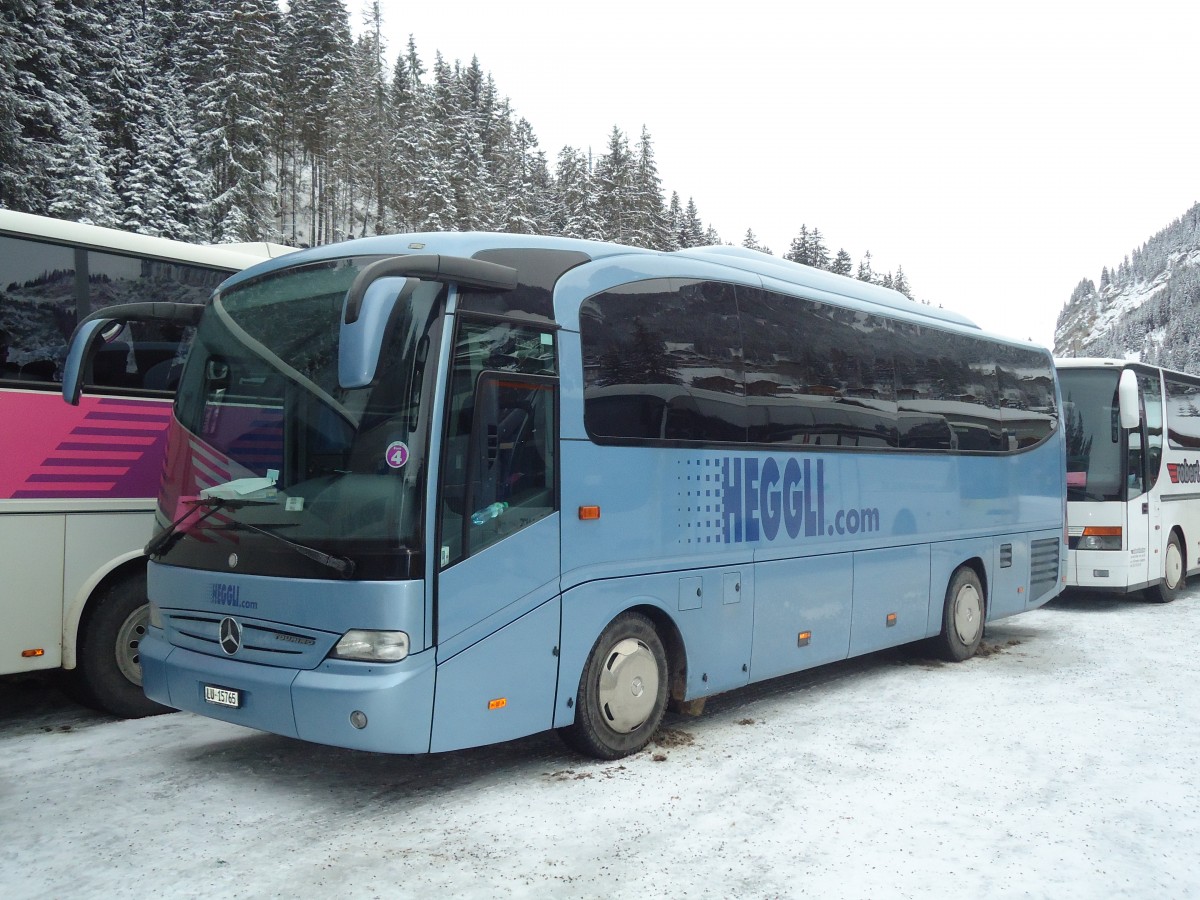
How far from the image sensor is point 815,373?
29.2ft

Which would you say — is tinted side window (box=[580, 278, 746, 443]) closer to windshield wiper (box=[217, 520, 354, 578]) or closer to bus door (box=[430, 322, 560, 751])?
bus door (box=[430, 322, 560, 751])

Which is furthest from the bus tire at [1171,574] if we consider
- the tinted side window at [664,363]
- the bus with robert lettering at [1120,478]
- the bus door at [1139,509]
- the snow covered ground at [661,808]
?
the tinted side window at [664,363]

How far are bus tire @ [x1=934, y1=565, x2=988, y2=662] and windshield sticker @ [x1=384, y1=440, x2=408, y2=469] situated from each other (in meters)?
7.03

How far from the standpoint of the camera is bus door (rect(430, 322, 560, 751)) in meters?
5.77

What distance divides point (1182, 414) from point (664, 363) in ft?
42.6

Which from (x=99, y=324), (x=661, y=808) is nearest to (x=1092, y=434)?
(x=661, y=808)

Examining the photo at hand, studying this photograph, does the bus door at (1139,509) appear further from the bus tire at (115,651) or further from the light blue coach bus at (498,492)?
the bus tire at (115,651)

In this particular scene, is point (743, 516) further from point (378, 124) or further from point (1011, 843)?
point (378, 124)

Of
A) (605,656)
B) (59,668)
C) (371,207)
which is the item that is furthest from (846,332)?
(371,207)

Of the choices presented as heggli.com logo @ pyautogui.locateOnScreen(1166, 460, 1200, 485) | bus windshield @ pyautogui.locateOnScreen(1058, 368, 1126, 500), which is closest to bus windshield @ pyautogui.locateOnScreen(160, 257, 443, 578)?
bus windshield @ pyautogui.locateOnScreen(1058, 368, 1126, 500)

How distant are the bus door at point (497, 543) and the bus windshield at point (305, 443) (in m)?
0.24

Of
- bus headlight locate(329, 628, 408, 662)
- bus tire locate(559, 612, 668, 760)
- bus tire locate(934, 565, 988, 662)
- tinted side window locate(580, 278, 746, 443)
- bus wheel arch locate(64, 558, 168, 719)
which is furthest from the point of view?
bus tire locate(934, 565, 988, 662)

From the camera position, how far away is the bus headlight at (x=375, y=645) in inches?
218

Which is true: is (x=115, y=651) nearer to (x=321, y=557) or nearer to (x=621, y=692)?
(x=321, y=557)
